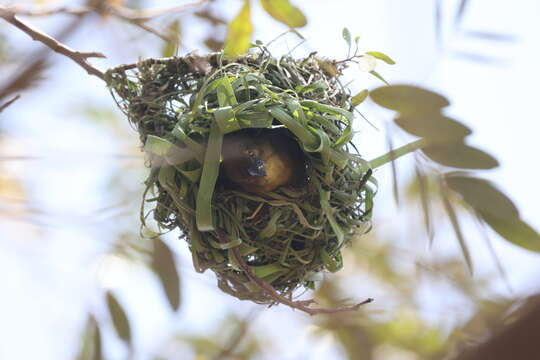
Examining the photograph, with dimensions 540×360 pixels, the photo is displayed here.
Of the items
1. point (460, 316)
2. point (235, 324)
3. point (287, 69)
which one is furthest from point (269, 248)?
point (235, 324)

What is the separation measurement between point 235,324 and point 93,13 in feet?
4.97

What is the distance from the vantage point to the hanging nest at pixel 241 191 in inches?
38.8

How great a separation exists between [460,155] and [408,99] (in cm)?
15

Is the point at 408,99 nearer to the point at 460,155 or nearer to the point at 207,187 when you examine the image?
the point at 460,155

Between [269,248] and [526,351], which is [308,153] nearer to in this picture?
[269,248]

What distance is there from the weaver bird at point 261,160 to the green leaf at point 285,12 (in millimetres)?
245

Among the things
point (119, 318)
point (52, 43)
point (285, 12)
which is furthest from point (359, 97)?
point (119, 318)

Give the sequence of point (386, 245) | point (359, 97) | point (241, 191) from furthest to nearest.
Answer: point (386, 245), point (359, 97), point (241, 191)

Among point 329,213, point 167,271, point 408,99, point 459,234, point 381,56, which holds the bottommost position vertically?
point 167,271

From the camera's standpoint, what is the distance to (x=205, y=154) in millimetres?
979

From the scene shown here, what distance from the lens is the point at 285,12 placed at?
1.25 metres

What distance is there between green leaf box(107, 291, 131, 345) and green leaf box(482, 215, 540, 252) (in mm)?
916

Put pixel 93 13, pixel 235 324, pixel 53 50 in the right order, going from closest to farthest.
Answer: pixel 53 50 < pixel 93 13 < pixel 235 324

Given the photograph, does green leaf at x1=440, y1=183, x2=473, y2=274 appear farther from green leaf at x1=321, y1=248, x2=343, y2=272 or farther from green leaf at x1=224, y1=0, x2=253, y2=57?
green leaf at x1=224, y1=0, x2=253, y2=57
